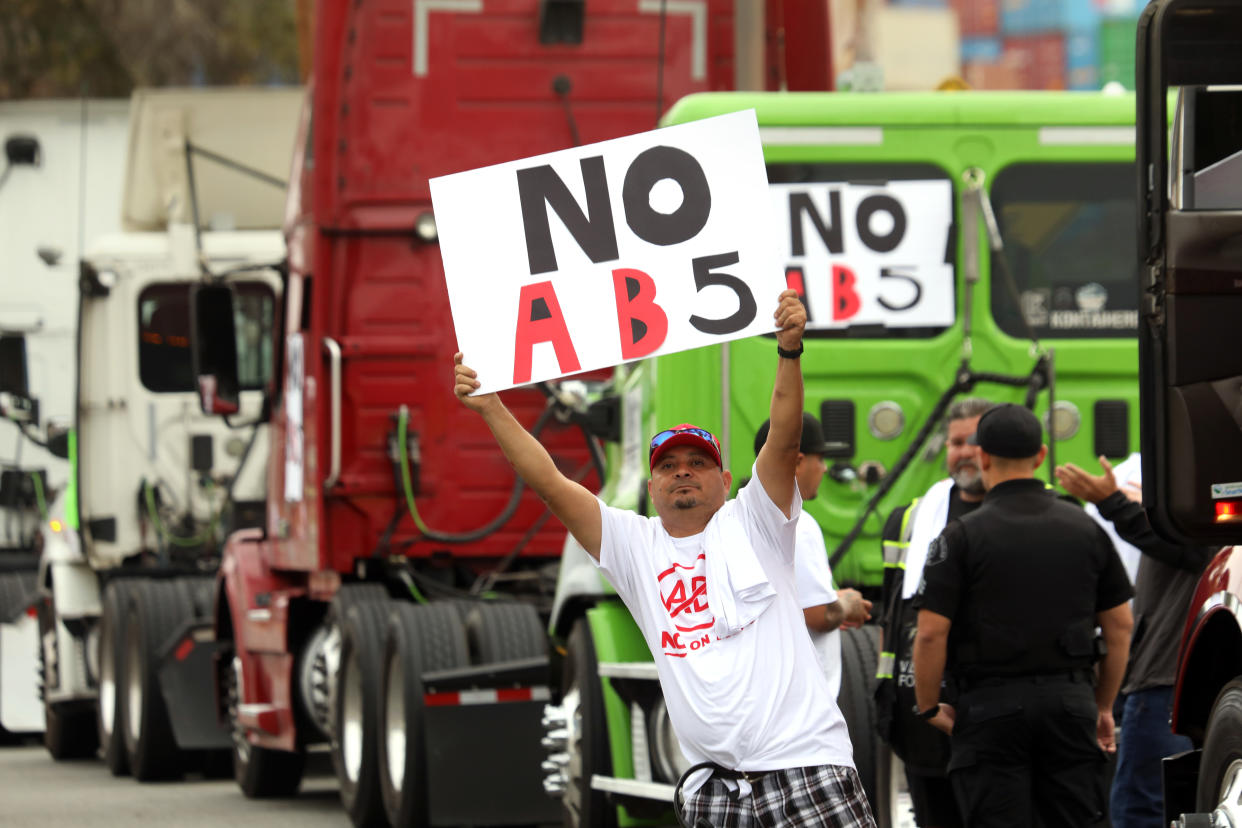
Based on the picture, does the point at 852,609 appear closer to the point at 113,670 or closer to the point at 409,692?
the point at 409,692

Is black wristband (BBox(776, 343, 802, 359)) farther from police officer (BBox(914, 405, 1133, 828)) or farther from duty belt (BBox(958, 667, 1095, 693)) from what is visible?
duty belt (BBox(958, 667, 1095, 693))

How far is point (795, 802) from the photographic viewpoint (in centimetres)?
512

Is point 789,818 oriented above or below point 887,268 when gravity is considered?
below

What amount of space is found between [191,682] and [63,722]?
287 cm

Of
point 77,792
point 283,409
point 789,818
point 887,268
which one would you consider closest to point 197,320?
point 283,409

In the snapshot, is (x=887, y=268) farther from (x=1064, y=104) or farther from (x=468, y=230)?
(x=468, y=230)

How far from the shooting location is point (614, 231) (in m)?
5.60

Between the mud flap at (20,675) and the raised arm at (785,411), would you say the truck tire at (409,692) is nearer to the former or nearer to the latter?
the raised arm at (785,411)

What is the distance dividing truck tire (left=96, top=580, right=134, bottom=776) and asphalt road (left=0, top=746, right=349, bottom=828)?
158mm

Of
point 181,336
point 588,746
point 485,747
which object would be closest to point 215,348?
point 181,336

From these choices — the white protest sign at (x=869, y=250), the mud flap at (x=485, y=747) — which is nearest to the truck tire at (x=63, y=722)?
the mud flap at (x=485, y=747)

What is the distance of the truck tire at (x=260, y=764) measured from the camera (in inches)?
515

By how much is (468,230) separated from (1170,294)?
165 centimetres

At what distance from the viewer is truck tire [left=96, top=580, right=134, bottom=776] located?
15.0 meters
